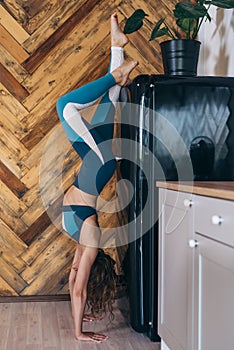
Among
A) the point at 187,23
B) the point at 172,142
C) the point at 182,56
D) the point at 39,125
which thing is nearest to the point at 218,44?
the point at 187,23

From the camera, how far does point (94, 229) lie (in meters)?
2.91

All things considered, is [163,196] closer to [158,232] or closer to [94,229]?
[158,232]

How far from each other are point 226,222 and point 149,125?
1.20 m

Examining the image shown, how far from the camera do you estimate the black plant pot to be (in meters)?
2.89

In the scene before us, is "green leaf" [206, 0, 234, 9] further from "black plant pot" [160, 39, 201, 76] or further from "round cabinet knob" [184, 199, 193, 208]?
"round cabinet knob" [184, 199, 193, 208]

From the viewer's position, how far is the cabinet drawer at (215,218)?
160 cm

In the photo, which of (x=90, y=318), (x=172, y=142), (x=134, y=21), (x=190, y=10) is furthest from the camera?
(x=90, y=318)

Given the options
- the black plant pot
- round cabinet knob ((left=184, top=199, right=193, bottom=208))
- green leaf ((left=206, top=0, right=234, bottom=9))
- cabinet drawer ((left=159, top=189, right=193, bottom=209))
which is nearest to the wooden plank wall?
the black plant pot

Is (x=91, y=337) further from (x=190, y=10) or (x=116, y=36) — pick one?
(x=190, y=10)

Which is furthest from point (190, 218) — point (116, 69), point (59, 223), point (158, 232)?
point (59, 223)

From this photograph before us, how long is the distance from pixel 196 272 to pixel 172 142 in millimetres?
922

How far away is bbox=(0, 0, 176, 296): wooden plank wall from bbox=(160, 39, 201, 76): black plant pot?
Result: 0.82 m

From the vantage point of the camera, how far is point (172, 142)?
2711 mm

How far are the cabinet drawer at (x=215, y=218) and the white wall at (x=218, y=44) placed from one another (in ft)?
4.70
